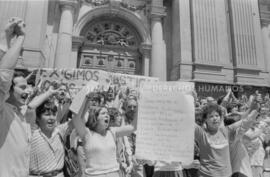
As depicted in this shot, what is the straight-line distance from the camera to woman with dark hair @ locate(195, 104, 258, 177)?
309 cm

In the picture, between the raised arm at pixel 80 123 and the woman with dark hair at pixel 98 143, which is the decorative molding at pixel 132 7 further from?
the raised arm at pixel 80 123

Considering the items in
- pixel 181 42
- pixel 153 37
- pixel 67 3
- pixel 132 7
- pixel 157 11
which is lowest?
pixel 181 42

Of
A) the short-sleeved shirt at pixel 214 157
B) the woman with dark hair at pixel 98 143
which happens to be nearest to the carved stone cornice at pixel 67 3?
the woman with dark hair at pixel 98 143

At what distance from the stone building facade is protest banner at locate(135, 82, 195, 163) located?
6.80 meters

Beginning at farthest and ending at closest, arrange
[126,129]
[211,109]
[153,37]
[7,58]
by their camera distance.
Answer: [153,37]
[211,109]
[126,129]
[7,58]

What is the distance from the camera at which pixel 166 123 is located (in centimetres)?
308

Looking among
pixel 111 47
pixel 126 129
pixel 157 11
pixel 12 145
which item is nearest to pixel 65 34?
pixel 111 47

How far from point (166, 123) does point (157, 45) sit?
27.2ft

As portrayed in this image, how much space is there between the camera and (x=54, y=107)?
2598mm

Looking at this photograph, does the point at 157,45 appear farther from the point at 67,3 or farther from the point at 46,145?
the point at 46,145

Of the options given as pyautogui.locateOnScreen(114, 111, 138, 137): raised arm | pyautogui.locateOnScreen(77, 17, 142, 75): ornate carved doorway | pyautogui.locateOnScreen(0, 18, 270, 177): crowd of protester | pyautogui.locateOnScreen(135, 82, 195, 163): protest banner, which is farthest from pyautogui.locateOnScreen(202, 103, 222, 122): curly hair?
pyautogui.locateOnScreen(77, 17, 142, 75): ornate carved doorway

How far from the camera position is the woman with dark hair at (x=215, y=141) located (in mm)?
3090

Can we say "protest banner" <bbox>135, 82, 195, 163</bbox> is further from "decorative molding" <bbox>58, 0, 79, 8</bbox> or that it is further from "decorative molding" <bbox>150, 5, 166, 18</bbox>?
"decorative molding" <bbox>150, 5, 166, 18</bbox>

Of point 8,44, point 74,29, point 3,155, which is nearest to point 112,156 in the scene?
point 3,155
